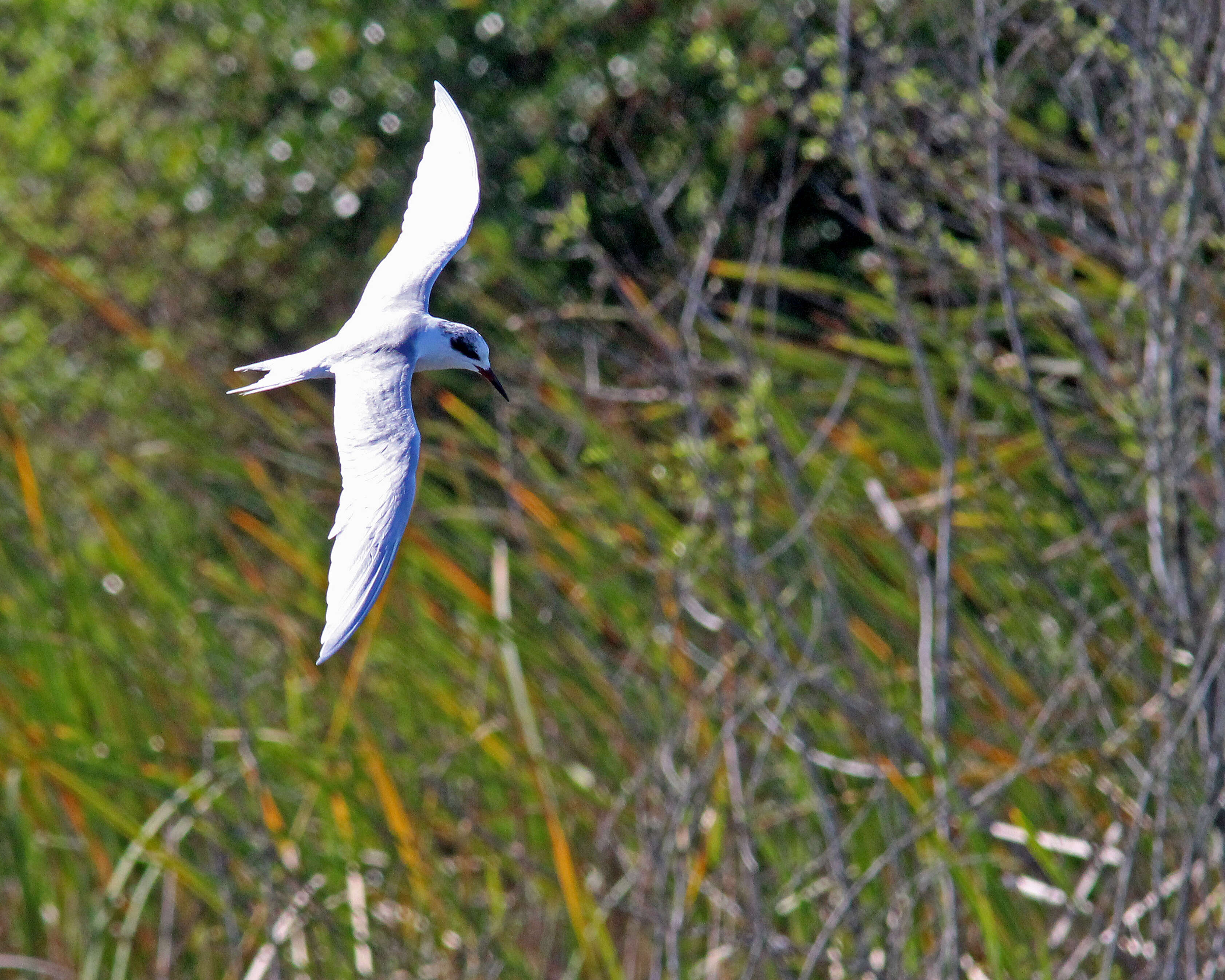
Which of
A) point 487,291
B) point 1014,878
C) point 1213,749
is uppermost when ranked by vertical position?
point 1213,749

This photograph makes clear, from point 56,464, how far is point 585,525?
1.50 meters

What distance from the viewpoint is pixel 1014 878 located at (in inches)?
116

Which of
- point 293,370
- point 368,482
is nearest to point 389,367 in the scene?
point 293,370

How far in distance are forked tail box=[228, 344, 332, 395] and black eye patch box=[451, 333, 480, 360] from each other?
15 centimetres

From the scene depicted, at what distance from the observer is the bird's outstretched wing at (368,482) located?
4.75ft

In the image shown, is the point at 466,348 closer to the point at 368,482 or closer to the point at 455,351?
the point at 455,351

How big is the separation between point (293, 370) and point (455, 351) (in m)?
0.21

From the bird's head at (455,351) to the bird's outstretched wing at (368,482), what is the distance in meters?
0.09

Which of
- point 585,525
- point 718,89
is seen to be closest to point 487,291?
point 718,89

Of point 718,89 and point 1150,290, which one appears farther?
point 718,89

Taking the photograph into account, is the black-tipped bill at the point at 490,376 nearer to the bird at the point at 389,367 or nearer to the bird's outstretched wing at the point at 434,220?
the bird at the point at 389,367

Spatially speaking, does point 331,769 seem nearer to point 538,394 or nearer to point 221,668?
point 221,668

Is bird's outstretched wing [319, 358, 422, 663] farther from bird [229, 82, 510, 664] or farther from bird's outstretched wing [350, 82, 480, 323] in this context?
bird's outstretched wing [350, 82, 480, 323]

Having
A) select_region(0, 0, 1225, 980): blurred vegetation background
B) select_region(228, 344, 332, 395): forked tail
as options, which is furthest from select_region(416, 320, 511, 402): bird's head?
select_region(0, 0, 1225, 980): blurred vegetation background
